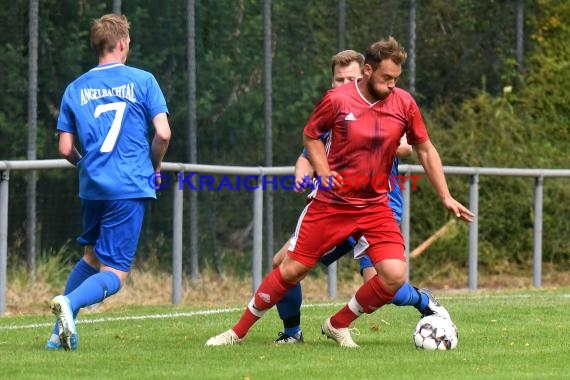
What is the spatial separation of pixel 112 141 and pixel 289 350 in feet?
5.10

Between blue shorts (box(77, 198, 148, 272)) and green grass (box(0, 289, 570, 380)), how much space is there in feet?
1.74

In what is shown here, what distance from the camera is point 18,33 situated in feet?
44.9

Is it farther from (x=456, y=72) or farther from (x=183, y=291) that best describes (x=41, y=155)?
(x=456, y=72)

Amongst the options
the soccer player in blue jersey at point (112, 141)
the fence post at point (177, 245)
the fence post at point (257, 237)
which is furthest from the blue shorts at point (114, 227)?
the fence post at point (257, 237)

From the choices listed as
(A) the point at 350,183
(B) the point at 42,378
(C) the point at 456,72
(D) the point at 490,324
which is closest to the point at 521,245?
(C) the point at 456,72

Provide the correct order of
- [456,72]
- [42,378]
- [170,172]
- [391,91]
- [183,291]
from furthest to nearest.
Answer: [456,72]
[183,291]
[170,172]
[391,91]
[42,378]

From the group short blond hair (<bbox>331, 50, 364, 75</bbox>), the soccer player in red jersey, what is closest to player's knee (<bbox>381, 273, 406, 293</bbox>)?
the soccer player in red jersey

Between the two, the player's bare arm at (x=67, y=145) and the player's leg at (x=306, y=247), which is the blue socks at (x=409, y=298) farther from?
the player's bare arm at (x=67, y=145)

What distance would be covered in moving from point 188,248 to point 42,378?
7386 millimetres

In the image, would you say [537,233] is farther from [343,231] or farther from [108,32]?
[108,32]

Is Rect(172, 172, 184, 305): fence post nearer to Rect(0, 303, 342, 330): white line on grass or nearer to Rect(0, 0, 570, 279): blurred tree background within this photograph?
Rect(0, 303, 342, 330): white line on grass

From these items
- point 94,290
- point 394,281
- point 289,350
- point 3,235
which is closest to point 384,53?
point 394,281

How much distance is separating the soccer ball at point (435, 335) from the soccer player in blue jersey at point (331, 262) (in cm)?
28

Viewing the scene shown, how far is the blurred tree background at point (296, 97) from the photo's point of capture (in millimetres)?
13773
